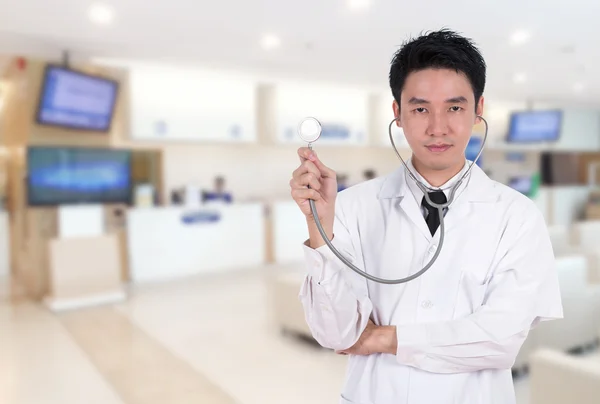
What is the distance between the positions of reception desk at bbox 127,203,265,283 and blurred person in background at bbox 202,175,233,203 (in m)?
0.24

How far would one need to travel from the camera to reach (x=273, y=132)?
727cm

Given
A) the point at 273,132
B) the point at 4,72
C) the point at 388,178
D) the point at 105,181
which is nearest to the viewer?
the point at 388,178

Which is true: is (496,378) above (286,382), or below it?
above

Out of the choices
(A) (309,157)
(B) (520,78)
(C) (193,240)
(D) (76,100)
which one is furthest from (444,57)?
(B) (520,78)

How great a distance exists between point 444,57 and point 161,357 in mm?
3250

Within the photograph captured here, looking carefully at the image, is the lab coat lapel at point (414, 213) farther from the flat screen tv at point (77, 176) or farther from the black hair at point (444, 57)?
the flat screen tv at point (77, 176)

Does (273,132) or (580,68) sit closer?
(580,68)

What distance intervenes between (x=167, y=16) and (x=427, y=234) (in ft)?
11.9

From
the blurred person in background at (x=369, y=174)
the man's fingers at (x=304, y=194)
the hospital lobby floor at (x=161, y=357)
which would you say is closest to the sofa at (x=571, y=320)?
the hospital lobby floor at (x=161, y=357)

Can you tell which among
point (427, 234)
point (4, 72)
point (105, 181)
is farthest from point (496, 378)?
point (4, 72)

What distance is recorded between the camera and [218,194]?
23.3ft

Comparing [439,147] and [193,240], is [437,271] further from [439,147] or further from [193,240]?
[193,240]

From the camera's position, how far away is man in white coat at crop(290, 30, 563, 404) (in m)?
0.98

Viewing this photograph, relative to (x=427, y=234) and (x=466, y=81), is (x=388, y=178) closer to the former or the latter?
(x=427, y=234)
